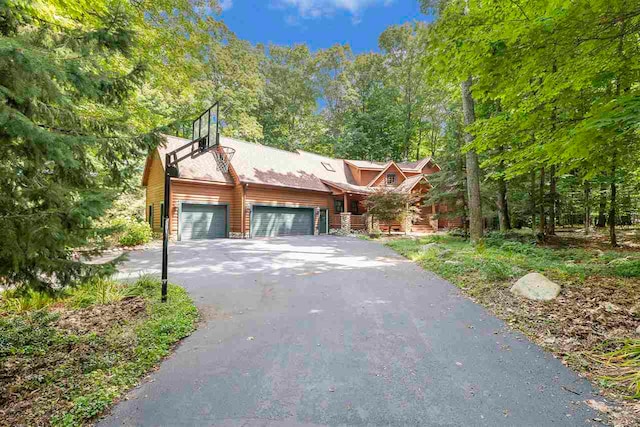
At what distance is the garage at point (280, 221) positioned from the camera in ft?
54.9

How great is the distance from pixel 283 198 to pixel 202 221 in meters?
4.90

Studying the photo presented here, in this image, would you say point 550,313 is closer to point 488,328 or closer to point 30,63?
point 488,328

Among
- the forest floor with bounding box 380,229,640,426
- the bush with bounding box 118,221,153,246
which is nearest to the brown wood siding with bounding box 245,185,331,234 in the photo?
the bush with bounding box 118,221,153,246

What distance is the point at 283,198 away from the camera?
57.9ft

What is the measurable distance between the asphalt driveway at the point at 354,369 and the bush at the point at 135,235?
26.2 feet

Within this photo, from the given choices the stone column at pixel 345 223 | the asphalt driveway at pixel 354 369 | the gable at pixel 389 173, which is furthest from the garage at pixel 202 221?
the gable at pixel 389 173

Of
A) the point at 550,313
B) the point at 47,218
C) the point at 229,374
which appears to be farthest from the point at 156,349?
the point at 550,313

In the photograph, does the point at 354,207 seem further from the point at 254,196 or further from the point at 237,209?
the point at 237,209

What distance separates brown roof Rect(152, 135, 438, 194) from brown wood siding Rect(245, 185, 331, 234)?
1.41 ft

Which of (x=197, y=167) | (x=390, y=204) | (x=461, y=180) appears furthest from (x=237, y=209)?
(x=461, y=180)

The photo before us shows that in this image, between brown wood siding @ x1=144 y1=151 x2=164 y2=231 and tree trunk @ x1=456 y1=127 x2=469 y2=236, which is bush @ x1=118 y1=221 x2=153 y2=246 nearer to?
brown wood siding @ x1=144 y1=151 x2=164 y2=231

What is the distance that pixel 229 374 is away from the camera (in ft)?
9.05

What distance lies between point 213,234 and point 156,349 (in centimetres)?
1335

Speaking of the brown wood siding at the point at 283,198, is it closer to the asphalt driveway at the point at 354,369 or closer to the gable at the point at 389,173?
the gable at the point at 389,173
